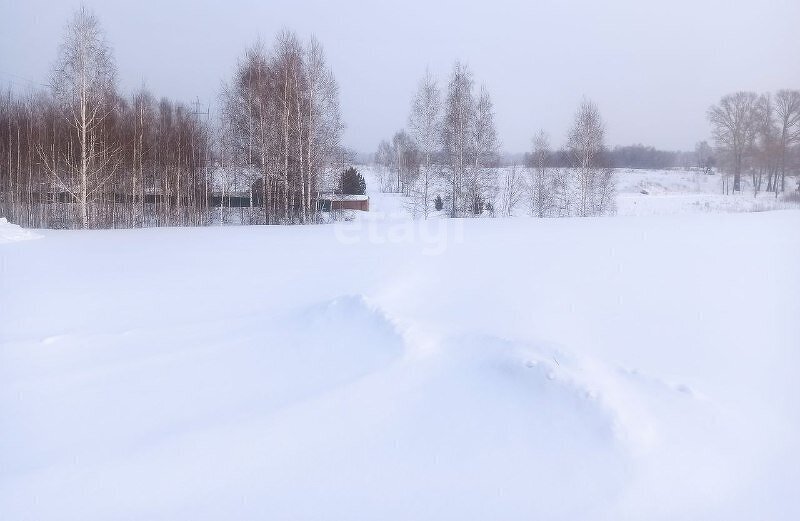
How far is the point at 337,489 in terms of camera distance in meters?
1.92

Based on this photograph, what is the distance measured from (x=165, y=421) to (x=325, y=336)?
1153 millimetres

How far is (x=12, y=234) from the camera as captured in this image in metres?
7.80

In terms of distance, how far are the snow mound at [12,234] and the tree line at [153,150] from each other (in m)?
3.11

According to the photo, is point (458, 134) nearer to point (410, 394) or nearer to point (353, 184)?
point (353, 184)

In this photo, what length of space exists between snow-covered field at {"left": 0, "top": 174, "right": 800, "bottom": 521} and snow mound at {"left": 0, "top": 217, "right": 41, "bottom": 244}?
332 centimetres

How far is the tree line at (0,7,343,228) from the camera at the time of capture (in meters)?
11.4

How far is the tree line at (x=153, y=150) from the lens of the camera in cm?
1139

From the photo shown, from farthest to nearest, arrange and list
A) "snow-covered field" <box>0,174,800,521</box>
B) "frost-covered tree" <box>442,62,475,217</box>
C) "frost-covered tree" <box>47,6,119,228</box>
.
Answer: "frost-covered tree" <box>442,62,475,217</box> < "frost-covered tree" <box>47,6,119,228</box> < "snow-covered field" <box>0,174,800,521</box>

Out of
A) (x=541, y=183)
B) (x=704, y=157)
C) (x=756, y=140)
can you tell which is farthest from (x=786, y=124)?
(x=541, y=183)

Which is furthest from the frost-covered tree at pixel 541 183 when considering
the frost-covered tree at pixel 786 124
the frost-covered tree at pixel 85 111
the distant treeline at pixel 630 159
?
the frost-covered tree at pixel 85 111

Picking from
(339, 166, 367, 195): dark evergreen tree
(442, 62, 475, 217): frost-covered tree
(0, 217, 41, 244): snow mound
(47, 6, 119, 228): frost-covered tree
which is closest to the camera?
(0, 217, 41, 244): snow mound

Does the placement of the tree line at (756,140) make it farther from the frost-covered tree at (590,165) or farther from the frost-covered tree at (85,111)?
the frost-covered tree at (85,111)

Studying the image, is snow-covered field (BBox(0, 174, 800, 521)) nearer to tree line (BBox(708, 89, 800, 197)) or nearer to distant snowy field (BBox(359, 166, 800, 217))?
tree line (BBox(708, 89, 800, 197))

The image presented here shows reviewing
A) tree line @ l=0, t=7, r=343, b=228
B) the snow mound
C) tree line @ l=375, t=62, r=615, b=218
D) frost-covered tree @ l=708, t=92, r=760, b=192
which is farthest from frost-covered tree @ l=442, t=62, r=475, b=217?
the snow mound
